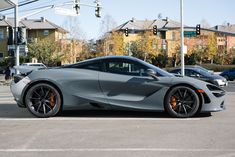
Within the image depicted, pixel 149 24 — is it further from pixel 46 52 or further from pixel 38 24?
pixel 46 52

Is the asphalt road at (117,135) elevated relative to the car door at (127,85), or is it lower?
lower

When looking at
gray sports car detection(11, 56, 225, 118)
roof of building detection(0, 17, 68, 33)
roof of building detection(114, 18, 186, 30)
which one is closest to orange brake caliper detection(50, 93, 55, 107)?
gray sports car detection(11, 56, 225, 118)

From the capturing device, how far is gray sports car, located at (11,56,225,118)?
800 centimetres

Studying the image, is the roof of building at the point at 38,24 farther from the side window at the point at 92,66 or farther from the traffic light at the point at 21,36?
the side window at the point at 92,66

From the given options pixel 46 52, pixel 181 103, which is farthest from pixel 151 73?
pixel 46 52

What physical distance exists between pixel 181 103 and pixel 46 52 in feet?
190

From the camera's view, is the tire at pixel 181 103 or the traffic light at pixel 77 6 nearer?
the tire at pixel 181 103

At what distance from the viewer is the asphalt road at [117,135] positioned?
210 inches

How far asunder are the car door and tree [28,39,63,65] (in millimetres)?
57013

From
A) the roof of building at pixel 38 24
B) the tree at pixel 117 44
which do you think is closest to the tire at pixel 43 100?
the tree at pixel 117 44

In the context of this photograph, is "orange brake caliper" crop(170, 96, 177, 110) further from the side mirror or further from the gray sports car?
the side mirror

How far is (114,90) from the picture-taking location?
8172 mm

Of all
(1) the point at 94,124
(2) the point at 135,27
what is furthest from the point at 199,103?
(2) the point at 135,27

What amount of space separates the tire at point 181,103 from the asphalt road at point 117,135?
179 mm
